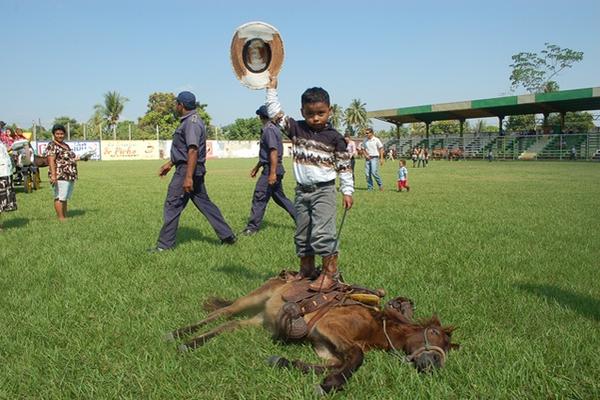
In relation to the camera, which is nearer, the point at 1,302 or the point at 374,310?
the point at 374,310

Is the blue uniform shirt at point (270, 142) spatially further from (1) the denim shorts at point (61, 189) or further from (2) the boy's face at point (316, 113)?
→ (1) the denim shorts at point (61, 189)

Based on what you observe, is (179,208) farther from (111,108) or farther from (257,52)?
(111,108)

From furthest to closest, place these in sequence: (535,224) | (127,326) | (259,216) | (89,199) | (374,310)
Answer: (89,199) < (535,224) < (259,216) < (127,326) < (374,310)

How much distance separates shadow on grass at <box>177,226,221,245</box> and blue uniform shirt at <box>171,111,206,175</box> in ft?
3.59

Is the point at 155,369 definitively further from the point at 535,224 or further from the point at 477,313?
the point at 535,224

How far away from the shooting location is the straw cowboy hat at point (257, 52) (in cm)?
438

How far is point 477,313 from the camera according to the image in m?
4.18

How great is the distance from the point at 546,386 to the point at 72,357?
2860 mm

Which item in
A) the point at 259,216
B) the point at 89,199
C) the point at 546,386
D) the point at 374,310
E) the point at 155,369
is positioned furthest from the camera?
the point at 89,199

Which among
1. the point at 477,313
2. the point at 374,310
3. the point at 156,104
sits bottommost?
the point at 477,313

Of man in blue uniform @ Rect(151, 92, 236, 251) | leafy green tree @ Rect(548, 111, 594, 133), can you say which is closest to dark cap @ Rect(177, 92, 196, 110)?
man in blue uniform @ Rect(151, 92, 236, 251)

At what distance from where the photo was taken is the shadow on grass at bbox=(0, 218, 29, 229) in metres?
8.97

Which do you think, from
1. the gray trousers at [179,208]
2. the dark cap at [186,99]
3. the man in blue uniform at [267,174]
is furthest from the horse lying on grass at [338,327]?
the man in blue uniform at [267,174]

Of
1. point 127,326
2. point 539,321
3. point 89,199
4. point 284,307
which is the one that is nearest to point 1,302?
point 127,326
